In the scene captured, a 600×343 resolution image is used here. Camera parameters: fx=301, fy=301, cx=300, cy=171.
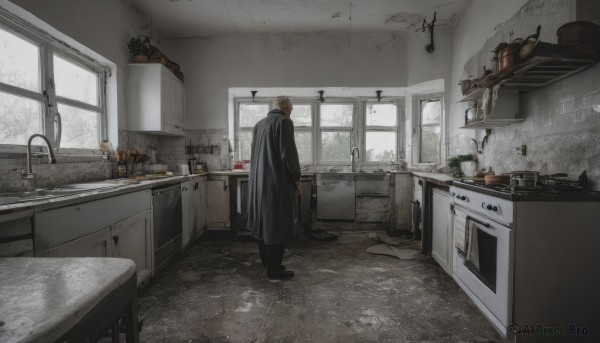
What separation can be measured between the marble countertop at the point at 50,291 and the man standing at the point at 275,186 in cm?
191

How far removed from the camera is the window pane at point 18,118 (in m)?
2.16

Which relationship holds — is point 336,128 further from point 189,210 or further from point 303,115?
point 189,210

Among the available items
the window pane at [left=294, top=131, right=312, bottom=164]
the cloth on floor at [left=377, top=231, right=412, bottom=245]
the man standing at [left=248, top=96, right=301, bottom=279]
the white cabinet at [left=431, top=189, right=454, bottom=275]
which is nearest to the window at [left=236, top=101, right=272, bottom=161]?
the window pane at [left=294, top=131, right=312, bottom=164]

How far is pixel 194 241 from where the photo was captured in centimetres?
394

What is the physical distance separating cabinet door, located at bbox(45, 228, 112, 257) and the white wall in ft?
10.0

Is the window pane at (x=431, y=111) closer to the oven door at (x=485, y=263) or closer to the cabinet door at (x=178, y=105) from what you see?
the oven door at (x=485, y=263)

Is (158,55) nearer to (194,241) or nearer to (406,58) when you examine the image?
(194,241)

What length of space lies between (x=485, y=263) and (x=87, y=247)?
8.58 feet

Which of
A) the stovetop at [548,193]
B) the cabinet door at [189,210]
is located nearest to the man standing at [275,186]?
the cabinet door at [189,210]

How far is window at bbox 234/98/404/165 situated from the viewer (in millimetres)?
5125

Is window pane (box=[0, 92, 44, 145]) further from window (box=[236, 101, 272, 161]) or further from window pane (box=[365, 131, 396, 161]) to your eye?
window pane (box=[365, 131, 396, 161])

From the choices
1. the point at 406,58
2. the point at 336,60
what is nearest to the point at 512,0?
the point at 406,58

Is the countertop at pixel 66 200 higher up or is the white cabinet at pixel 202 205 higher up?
the countertop at pixel 66 200

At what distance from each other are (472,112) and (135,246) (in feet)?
11.1
